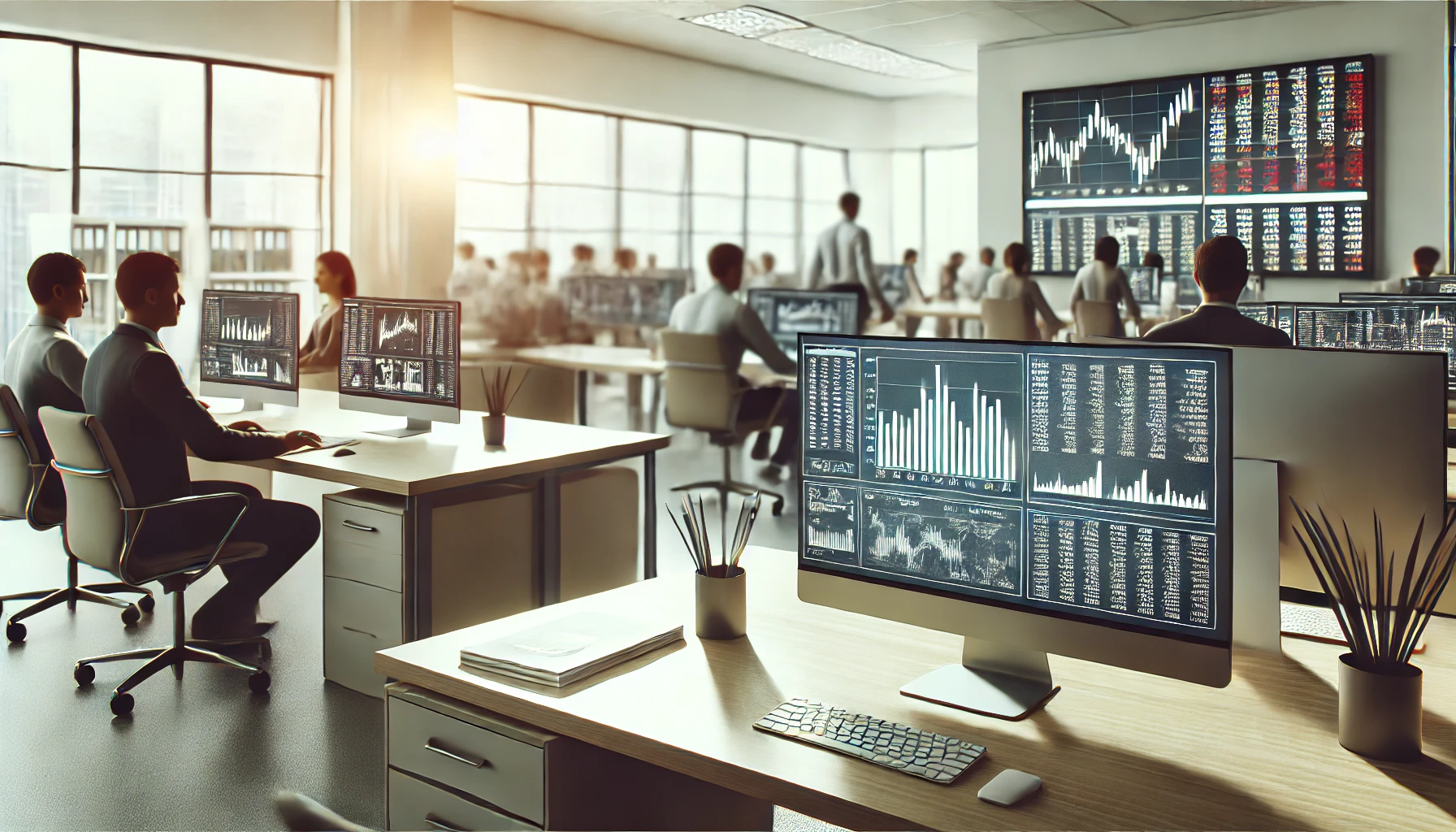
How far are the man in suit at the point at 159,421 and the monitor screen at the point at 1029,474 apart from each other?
7.20ft

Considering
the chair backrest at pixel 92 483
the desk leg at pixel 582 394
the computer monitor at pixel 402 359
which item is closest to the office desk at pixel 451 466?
the computer monitor at pixel 402 359

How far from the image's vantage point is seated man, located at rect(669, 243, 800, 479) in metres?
5.66

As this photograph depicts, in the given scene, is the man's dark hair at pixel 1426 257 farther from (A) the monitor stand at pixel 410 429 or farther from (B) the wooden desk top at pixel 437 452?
(A) the monitor stand at pixel 410 429

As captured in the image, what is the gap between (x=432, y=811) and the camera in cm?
163

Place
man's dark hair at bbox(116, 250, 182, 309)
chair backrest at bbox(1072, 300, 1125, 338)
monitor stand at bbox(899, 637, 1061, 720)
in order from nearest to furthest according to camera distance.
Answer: monitor stand at bbox(899, 637, 1061, 720) < man's dark hair at bbox(116, 250, 182, 309) < chair backrest at bbox(1072, 300, 1125, 338)

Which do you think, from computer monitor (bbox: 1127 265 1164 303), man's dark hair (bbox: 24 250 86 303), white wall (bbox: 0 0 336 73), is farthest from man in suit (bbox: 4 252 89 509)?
computer monitor (bbox: 1127 265 1164 303)

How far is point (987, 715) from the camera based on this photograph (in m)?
1.47

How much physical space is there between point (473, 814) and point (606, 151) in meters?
9.56

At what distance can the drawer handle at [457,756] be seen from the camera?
5.06ft

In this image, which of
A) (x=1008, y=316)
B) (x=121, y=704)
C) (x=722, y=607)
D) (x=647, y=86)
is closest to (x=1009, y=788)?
(x=722, y=607)

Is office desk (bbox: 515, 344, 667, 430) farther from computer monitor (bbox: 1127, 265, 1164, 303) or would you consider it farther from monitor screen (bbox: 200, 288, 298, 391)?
computer monitor (bbox: 1127, 265, 1164, 303)

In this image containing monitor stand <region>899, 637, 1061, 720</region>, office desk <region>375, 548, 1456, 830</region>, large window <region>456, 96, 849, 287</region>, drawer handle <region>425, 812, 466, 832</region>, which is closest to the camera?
office desk <region>375, 548, 1456, 830</region>

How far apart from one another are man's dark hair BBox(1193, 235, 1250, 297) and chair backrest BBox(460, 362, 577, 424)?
2.51 meters

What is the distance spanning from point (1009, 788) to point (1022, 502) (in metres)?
0.40
